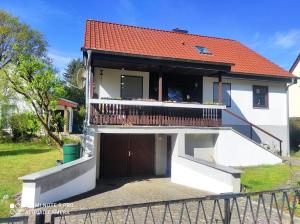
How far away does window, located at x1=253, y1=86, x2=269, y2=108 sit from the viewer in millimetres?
18156

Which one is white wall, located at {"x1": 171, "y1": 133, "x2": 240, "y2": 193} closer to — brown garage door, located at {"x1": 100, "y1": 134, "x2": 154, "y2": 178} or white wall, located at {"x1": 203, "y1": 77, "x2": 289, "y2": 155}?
brown garage door, located at {"x1": 100, "y1": 134, "x2": 154, "y2": 178}

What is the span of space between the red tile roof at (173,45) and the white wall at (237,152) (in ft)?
11.2

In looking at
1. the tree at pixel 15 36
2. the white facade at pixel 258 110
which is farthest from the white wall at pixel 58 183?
the tree at pixel 15 36

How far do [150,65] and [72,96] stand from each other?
33.4 m

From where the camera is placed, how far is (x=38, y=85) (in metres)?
12.4

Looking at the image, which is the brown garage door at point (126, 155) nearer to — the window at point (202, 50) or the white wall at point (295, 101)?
the window at point (202, 50)

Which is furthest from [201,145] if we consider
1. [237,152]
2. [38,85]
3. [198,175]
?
[38,85]

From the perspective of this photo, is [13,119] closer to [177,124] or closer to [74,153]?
[74,153]

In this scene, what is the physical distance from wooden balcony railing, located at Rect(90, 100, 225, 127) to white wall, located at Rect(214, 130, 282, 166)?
0.78 m

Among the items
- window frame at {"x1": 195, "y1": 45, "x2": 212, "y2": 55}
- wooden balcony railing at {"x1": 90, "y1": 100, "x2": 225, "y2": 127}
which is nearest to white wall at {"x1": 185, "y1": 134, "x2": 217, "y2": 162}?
wooden balcony railing at {"x1": 90, "y1": 100, "x2": 225, "y2": 127}

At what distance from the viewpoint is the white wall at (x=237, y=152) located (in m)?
14.1

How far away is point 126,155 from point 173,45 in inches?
273

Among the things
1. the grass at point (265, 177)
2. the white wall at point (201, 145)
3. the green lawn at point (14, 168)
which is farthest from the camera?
the white wall at point (201, 145)

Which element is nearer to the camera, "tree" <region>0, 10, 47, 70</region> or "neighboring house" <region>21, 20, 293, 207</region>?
"neighboring house" <region>21, 20, 293, 207</region>
